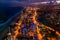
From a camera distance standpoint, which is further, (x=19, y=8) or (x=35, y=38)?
(x=19, y=8)

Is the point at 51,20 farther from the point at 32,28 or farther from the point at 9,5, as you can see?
the point at 9,5

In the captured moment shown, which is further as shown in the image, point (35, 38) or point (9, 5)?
point (9, 5)

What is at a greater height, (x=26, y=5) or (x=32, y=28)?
(x=26, y=5)

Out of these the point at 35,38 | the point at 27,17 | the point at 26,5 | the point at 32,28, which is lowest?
the point at 35,38

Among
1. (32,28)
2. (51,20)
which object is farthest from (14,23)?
(51,20)

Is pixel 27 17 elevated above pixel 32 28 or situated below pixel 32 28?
above

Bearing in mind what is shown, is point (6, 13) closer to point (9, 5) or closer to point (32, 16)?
point (9, 5)

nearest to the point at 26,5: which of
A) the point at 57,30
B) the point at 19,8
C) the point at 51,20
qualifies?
the point at 19,8
